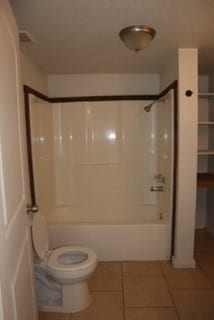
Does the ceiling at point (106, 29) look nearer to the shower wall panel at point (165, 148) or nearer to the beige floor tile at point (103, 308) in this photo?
the shower wall panel at point (165, 148)

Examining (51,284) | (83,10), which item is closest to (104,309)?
(51,284)

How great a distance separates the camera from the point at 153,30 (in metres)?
1.77

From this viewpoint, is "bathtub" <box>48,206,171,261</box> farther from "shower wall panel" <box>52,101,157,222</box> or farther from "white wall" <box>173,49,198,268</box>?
"shower wall panel" <box>52,101,157,222</box>

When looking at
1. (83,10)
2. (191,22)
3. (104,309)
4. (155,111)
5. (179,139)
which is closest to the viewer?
(83,10)

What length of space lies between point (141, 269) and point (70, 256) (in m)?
0.78

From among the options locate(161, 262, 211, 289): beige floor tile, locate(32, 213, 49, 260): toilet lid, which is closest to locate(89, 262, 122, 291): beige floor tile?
locate(161, 262, 211, 289): beige floor tile

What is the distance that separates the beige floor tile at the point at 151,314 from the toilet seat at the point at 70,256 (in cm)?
49

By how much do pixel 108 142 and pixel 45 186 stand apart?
1026 mm

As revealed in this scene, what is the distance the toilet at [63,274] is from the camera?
184 centimetres

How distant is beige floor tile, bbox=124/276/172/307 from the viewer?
1998 millimetres

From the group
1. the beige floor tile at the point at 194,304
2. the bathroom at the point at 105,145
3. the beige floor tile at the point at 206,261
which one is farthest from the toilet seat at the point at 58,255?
the beige floor tile at the point at 206,261

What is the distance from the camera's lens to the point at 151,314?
1.88 m

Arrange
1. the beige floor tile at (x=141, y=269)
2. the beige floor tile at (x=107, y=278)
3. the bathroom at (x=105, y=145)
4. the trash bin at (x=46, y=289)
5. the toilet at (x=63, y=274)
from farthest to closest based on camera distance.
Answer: the beige floor tile at (x=141, y=269) < the beige floor tile at (x=107, y=278) < the trash bin at (x=46, y=289) < the toilet at (x=63, y=274) < the bathroom at (x=105, y=145)

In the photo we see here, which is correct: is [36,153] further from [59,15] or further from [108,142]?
[59,15]
